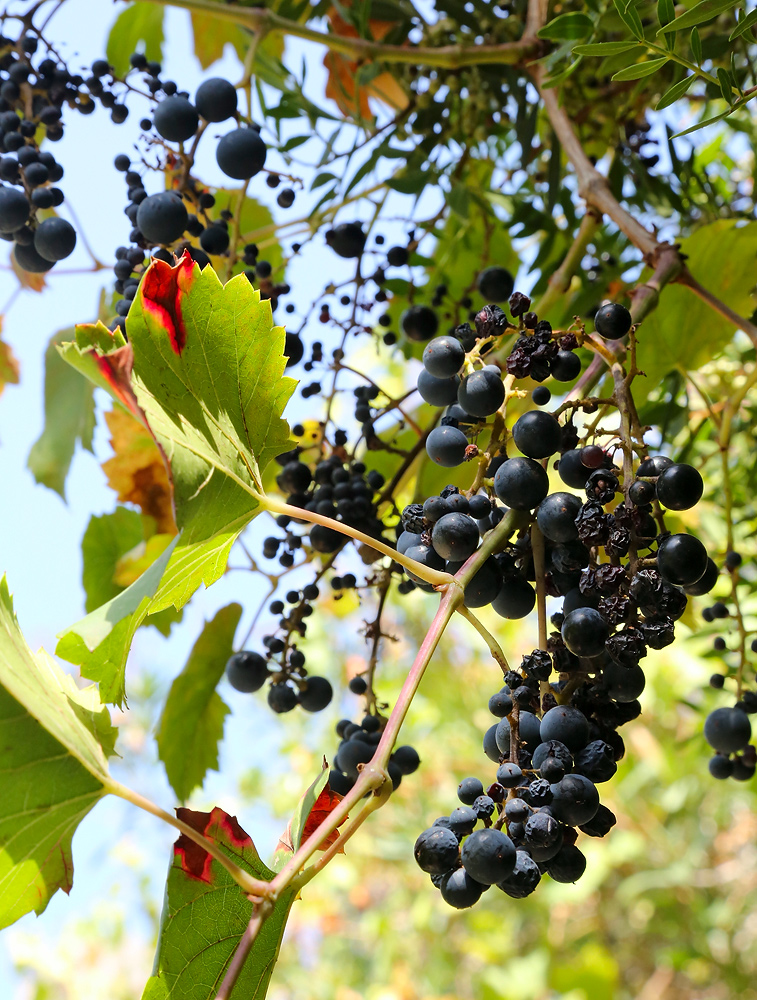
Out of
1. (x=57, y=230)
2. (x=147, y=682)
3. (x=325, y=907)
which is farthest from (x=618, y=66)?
(x=147, y=682)

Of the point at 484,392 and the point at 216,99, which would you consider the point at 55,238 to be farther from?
the point at 484,392

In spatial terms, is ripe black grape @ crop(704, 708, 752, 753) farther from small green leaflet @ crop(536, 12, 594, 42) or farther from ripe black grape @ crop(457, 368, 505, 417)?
small green leaflet @ crop(536, 12, 594, 42)

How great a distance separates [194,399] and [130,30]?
0.82 metres

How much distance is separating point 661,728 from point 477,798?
2113mm

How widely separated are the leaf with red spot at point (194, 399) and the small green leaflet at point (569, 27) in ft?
1.16

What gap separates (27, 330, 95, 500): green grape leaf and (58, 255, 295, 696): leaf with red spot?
54cm

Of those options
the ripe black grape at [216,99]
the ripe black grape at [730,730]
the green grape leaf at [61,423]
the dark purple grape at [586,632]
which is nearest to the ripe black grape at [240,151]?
the ripe black grape at [216,99]

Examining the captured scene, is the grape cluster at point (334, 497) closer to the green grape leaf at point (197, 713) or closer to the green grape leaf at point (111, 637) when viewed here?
the green grape leaf at point (197, 713)

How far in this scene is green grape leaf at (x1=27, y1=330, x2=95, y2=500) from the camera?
3.23 feet

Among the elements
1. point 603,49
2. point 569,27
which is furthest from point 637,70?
point 569,27

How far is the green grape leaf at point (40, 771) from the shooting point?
0.45 m

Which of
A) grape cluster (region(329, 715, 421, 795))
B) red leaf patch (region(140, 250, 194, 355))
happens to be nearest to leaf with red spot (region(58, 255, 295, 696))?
red leaf patch (region(140, 250, 194, 355))

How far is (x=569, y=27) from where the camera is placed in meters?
0.66

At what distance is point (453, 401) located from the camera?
583 mm
